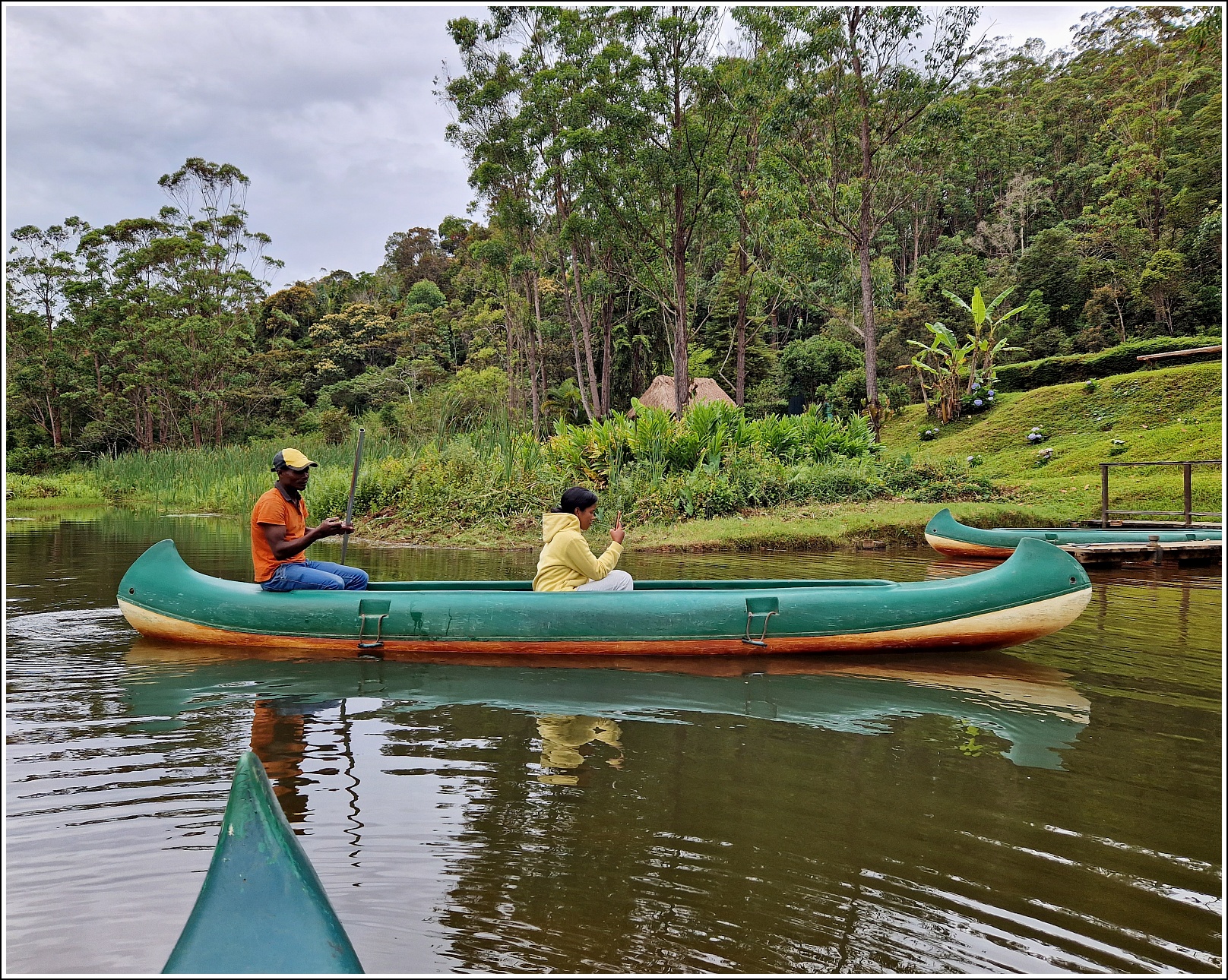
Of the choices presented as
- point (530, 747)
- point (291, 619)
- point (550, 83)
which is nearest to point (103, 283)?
point (550, 83)

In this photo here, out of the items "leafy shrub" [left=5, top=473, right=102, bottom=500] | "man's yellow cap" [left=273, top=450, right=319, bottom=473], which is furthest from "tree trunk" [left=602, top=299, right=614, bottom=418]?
"man's yellow cap" [left=273, top=450, right=319, bottom=473]

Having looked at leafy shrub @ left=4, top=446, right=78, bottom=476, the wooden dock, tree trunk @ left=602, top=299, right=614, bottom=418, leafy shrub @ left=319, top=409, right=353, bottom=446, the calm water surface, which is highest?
tree trunk @ left=602, top=299, right=614, bottom=418

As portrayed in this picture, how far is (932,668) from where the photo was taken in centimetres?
560

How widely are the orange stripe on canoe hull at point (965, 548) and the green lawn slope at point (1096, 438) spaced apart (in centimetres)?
335

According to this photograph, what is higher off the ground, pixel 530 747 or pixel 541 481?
pixel 541 481

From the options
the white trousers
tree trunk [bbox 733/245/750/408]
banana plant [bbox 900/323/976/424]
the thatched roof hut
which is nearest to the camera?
the white trousers

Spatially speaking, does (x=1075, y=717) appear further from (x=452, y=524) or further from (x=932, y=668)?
(x=452, y=524)

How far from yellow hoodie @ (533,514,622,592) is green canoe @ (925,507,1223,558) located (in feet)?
19.6

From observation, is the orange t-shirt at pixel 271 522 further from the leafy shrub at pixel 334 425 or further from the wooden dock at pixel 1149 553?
the leafy shrub at pixel 334 425

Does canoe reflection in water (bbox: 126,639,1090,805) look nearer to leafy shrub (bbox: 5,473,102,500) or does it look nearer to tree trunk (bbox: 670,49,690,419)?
tree trunk (bbox: 670,49,690,419)

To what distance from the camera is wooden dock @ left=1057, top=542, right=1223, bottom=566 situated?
9.72 meters

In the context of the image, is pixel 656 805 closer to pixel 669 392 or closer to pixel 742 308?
pixel 669 392

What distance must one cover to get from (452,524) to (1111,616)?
9469mm

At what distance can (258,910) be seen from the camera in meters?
1.78
